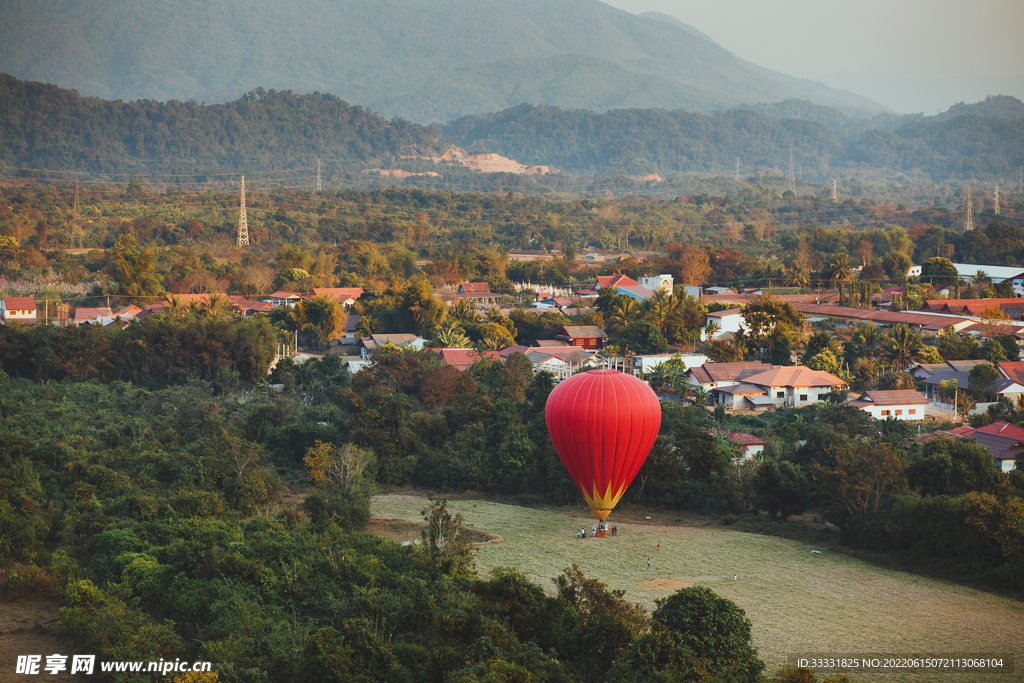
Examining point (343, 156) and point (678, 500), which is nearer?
point (678, 500)

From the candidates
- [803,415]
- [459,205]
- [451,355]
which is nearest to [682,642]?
[803,415]

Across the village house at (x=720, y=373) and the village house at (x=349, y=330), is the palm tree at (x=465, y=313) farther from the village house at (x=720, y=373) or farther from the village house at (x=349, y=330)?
the village house at (x=720, y=373)

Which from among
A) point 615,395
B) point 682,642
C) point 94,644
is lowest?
point 94,644

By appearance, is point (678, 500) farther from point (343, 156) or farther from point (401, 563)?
point (343, 156)

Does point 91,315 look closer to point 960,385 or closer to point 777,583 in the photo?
point 960,385

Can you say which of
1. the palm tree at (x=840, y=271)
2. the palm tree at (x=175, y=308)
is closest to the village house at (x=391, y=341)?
the palm tree at (x=175, y=308)

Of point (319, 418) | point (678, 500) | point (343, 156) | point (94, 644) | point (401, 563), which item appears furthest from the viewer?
point (343, 156)

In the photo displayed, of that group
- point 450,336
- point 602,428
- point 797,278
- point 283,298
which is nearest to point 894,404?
point 602,428

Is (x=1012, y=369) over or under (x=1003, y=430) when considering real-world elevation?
over

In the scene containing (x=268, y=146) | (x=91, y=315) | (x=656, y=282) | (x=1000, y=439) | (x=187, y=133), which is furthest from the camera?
(x=268, y=146)
